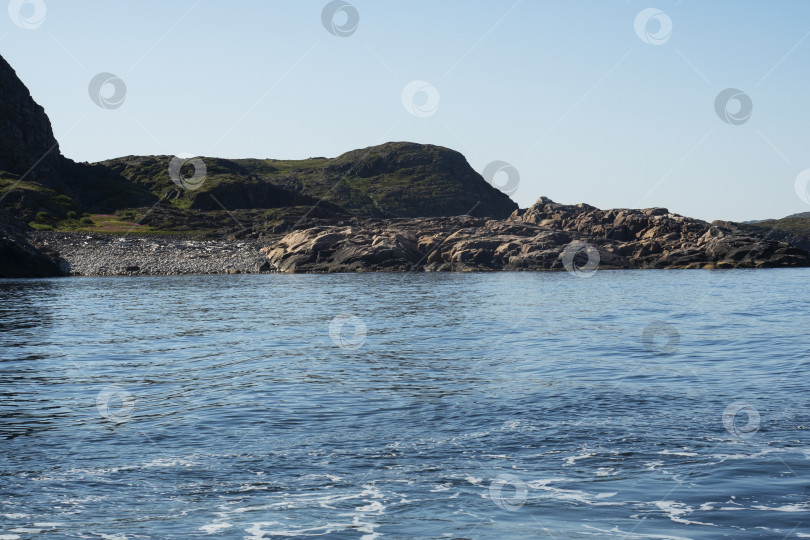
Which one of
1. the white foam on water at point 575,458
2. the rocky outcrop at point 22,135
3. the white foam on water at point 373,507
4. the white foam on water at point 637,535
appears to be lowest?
the white foam on water at point 637,535

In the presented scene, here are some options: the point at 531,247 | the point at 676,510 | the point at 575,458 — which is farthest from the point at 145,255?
the point at 676,510

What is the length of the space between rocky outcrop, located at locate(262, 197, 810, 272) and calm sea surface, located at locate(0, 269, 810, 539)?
75.7 metres

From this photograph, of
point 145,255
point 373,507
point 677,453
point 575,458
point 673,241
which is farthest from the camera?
point 673,241

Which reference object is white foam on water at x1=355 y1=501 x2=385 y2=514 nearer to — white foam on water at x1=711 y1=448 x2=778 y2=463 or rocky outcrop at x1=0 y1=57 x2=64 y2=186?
white foam on water at x1=711 y1=448 x2=778 y2=463

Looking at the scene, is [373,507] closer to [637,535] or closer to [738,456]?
[637,535]

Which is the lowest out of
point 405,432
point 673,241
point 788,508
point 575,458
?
point 788,508

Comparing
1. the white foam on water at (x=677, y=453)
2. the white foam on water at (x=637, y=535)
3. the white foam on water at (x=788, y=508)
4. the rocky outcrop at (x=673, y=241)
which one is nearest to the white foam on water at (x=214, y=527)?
the white foam on water at (x=637, y=535)

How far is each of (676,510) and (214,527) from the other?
7.34 metres

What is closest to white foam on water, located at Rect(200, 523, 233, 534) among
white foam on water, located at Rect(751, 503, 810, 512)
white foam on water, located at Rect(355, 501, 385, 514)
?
white foam on water, located at Rect(355, 501, 385, 514)

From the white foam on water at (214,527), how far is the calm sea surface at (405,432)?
3 cm

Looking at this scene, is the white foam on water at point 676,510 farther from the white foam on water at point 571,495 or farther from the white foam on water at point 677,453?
the white foam on water at point 677,453

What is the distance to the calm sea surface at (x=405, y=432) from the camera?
11.7m

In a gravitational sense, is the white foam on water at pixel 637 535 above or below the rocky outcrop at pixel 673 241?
below

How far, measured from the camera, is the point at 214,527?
37.1 feet
